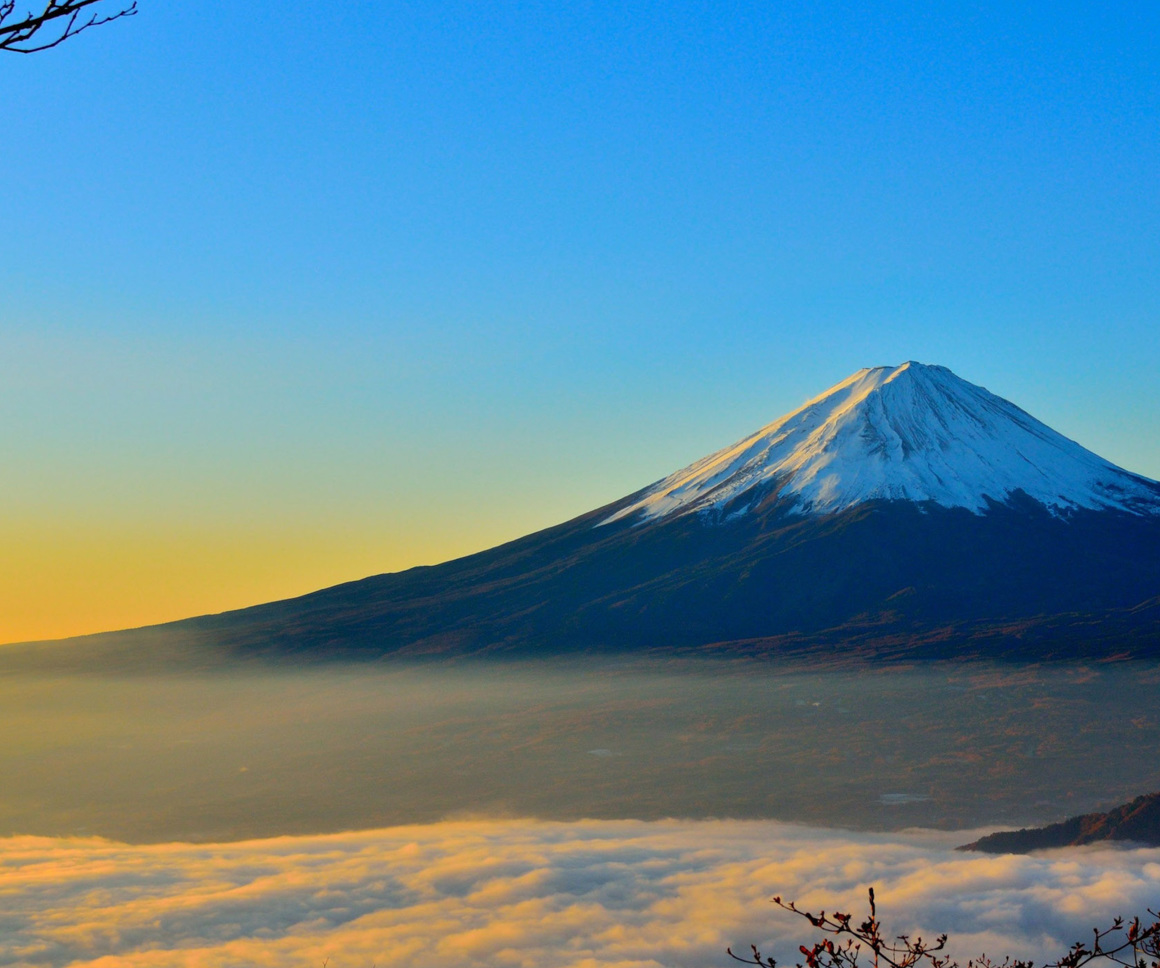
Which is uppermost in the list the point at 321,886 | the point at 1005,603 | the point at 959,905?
the point at 1005,603

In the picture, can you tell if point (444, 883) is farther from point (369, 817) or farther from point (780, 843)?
point (780, 843)

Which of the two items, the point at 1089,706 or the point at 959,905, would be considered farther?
the point at 1089,706

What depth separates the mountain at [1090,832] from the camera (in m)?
121

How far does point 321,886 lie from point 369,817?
14215 mm

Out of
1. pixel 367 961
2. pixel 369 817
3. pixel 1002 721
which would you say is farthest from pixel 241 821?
pixel 1002 721

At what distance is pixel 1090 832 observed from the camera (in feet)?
407

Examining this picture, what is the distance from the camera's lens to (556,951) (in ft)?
427

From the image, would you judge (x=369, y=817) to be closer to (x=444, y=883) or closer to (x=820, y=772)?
(x=444, y=883)

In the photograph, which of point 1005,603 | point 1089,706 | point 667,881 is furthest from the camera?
point 1005,603

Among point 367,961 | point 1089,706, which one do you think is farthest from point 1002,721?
point 367,961

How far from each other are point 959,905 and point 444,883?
6274 cm

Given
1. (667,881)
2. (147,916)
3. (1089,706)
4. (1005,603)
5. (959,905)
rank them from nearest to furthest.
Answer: (959,905), (147,916), (667,881), (1089,706), (1005,603)

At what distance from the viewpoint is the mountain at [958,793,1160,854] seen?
12125 cm

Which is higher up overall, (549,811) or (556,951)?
(549,811)
